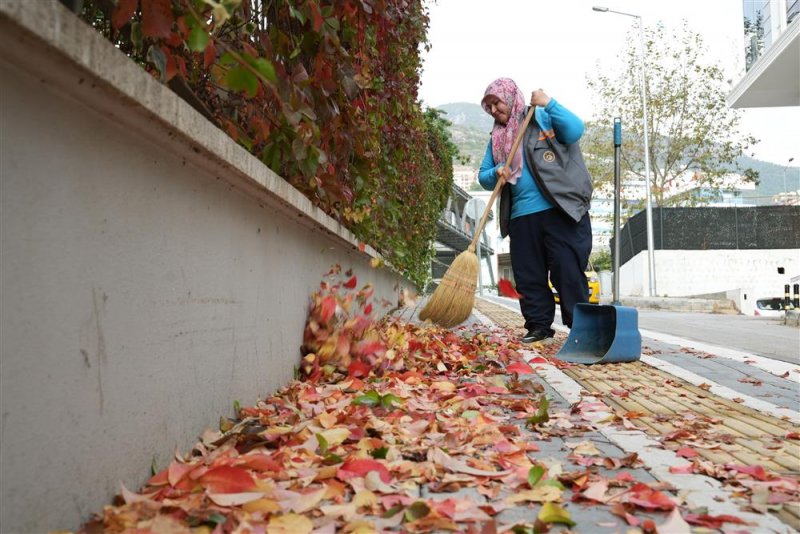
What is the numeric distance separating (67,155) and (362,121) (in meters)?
3.61

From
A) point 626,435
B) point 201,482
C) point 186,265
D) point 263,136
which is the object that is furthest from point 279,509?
point 263,136

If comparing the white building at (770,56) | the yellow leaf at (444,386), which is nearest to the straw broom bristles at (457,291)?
the yellow leaf at (444,386)

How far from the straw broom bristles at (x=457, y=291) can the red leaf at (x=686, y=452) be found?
367 centimetres

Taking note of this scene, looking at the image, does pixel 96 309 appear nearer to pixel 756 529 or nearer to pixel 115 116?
pixel 115 116

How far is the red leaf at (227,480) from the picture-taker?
184 cm

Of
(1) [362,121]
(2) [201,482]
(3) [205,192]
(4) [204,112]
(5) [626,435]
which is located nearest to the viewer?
(2) [201,482]

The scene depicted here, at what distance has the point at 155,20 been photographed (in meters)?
2.17

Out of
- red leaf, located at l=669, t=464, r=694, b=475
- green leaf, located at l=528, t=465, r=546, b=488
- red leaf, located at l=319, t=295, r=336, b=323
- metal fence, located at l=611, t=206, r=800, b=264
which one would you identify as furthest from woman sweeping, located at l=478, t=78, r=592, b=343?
metal fence, located at l=611, t=206, r=800, b=264

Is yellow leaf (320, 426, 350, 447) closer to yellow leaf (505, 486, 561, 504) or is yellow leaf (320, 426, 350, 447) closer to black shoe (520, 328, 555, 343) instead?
yellow leaf (505, 486, 561, 504)

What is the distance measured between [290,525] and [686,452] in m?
1.35

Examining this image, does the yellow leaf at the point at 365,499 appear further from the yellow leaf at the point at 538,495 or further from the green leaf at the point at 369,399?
the green leaf at the point at 369,399

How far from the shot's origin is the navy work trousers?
5828mm

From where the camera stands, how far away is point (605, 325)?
5195 millimetres

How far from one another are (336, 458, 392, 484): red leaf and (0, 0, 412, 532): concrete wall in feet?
1.65
